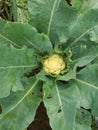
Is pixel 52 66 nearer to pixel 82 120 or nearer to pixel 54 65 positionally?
pixel 54 65

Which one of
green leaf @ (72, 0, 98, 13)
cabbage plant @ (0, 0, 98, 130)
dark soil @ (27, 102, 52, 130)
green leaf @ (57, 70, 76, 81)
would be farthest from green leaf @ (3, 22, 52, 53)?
dark soil @ (27, 102, 52, 130)

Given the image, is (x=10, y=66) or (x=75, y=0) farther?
(x=75, y=0)

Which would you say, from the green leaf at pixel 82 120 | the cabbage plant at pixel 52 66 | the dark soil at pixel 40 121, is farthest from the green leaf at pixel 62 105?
the dark soil at pixel 40 121

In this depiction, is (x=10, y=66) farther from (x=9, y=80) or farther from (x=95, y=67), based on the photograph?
(x=95, y=67)

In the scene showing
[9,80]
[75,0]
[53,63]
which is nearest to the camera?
[9,80]

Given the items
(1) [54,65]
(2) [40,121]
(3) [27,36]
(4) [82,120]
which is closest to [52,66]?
(1) [54,65]

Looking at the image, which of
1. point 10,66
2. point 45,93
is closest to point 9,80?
point 10,66
